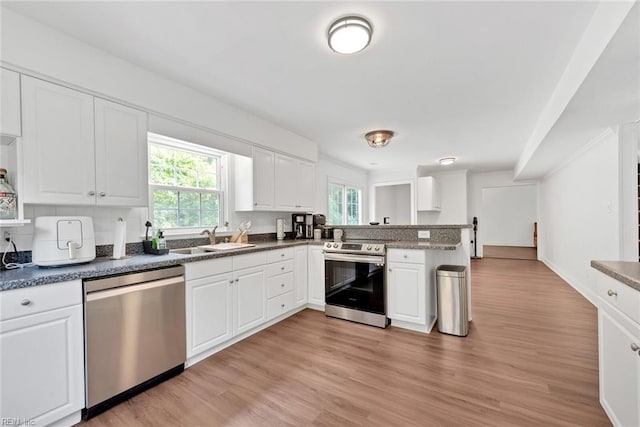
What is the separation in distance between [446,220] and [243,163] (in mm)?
6059

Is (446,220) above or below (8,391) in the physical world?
above

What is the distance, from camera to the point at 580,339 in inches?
104

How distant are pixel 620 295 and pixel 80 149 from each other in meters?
3.36

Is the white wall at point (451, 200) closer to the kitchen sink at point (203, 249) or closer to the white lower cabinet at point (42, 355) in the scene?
the kitchen sink at point (203, 249)

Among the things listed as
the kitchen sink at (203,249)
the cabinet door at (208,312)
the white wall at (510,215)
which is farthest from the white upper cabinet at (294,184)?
the white wall at (510,215)

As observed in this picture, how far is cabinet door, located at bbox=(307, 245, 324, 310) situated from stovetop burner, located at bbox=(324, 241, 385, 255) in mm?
226

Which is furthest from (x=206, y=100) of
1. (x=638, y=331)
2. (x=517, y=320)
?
(x=517, y=320)

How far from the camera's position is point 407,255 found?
2.92 meters

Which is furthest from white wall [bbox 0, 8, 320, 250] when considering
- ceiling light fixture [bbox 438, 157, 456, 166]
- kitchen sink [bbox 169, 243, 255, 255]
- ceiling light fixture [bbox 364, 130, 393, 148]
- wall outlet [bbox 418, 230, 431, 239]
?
ceiling light fixture [bbox 438, 157, 456, 166]

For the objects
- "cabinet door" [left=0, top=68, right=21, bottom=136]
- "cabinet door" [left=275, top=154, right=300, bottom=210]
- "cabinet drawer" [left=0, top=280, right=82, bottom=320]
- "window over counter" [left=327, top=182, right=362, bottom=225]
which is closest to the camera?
"cabinet drawer" [left=0, top=280, right=82, bottom=320]

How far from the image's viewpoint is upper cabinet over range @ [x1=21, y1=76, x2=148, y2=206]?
173cm

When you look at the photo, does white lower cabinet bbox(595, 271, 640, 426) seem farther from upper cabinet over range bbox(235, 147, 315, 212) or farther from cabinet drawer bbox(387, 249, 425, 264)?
upper cabinet over range bbox(235, 147, 315, 212)

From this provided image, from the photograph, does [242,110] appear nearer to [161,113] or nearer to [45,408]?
[161,113]

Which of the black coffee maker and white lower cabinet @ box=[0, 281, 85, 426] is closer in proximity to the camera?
white lower cabinet @ box=[0, 281, 85, 426]
